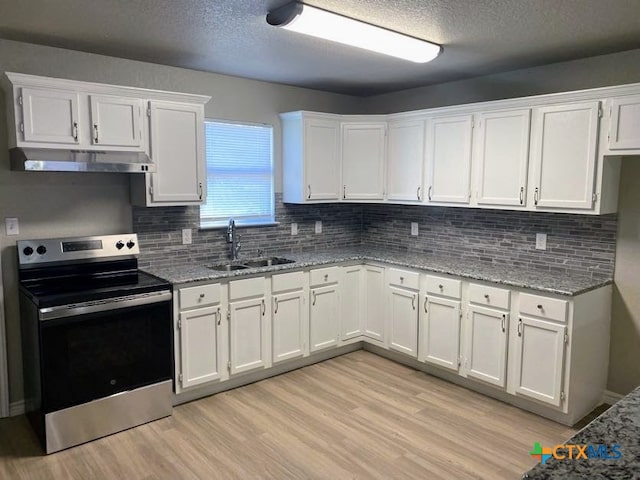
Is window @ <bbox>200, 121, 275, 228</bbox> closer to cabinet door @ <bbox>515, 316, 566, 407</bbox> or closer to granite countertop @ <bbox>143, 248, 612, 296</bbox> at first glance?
granite countertop @ <bbox>143, 248, 612, 296</bbox>

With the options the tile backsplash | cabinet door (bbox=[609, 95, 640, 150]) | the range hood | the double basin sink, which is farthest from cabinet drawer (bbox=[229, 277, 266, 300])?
cabinet door (bbox=[609, 95, 640, 150])

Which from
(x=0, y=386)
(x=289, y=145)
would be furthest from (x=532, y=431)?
(x=0, y=386)

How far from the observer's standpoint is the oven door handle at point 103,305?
9.14 feet

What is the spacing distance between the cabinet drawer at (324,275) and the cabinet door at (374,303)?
0.35m

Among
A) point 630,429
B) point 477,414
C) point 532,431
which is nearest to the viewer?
point 630,429

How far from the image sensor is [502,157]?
366 cm

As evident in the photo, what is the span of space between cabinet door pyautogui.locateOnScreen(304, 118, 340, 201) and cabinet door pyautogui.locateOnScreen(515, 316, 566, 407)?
2102 mm

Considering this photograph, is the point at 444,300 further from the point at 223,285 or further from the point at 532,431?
the point at 223,285

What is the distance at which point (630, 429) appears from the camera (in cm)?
131

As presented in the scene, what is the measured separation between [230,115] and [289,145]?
0.62 meters

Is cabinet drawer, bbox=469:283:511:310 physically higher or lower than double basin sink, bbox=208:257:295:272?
lower

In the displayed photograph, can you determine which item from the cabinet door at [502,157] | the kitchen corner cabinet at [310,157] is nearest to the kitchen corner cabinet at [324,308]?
the kitchen corner cabinet at [310,157]

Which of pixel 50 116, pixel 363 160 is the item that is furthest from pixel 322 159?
pixel 50 116

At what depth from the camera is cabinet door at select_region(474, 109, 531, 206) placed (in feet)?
11.6
